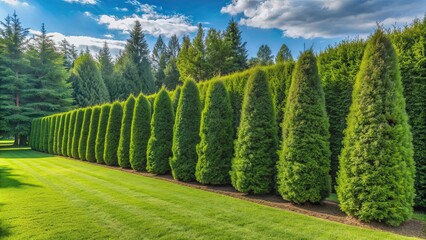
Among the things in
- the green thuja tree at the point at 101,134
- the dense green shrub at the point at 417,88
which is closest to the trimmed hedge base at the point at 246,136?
the green thuja tree at the point at 101,134

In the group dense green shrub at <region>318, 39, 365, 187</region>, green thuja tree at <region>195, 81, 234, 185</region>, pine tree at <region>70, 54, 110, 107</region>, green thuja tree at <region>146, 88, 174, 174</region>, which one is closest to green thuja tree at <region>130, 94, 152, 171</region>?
green thuja tree at <region>146, 88, 174, 174</region>

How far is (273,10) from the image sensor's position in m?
11.1

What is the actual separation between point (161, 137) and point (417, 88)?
28.0ft

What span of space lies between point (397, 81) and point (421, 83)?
1297 millimetres

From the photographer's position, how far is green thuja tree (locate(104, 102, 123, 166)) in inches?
559

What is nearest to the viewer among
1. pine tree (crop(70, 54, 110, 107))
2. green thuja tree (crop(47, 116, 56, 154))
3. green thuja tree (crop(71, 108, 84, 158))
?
green thuja tree (crop(71, 108, 84, 158))

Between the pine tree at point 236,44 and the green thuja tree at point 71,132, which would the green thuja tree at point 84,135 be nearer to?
the green thuja tree at point 71,132

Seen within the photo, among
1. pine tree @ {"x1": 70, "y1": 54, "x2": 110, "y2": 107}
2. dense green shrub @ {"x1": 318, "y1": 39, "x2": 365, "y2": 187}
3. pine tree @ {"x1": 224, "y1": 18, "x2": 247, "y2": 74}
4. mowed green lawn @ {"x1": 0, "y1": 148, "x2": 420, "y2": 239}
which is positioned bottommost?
mowed green lawn @ {"x1": 0, "y1": 148, "x2": 420, "y2": 239}

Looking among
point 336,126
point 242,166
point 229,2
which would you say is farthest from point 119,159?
point 336,126

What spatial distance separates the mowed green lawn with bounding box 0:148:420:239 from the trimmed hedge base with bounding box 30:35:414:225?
934 mm

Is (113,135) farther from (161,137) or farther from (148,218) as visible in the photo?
(148,218)

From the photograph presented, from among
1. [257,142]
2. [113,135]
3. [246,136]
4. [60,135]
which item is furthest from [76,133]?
[257,142]

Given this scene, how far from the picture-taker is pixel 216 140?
27.5 ft

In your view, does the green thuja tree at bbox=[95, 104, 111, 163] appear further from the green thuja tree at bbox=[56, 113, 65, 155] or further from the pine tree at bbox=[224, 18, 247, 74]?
the pine tree at bbox=[224, 18, 247, 74]
